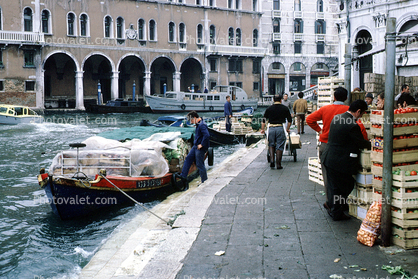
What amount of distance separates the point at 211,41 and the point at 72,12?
13027mm

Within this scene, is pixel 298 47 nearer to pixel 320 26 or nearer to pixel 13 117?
pixel 320 26

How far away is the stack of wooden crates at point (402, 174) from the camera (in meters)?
4.47

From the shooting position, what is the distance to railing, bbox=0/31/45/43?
31809 mm

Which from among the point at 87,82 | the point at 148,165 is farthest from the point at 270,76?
the point at 148,165

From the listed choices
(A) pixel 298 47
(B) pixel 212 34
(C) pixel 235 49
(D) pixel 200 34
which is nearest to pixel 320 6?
(A) pixel 298 47

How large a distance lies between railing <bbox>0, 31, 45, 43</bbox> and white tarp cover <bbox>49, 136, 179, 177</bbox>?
26.1 m

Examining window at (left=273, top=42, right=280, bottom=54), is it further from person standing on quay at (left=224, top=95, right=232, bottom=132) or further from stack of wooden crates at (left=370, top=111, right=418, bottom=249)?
stack of wooden crates at (left=370, top=111, right=418, bottom=249)

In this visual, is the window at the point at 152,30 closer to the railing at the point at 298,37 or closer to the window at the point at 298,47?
the railing at the point at 298,37

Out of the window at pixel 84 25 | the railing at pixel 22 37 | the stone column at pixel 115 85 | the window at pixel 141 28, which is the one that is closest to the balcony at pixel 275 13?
the window at pixel 141 28

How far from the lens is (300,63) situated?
168 feet

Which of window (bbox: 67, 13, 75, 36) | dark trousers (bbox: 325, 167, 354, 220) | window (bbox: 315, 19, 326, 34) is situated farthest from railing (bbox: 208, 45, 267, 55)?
dark trousers (bbox: 325, 167, 354, 220)

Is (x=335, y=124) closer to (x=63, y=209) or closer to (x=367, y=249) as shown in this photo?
(x=367, y=249)

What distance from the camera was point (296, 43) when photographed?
167ft

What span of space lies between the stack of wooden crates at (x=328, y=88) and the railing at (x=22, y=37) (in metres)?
28.4
